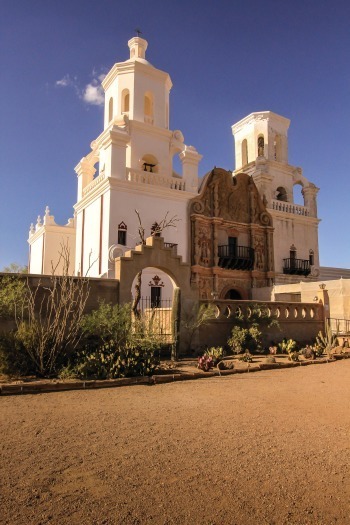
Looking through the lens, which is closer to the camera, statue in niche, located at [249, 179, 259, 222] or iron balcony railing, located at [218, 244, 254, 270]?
iron balcony railing, located at [218, 244, 254, 270]

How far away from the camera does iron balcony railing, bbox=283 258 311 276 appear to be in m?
29.6

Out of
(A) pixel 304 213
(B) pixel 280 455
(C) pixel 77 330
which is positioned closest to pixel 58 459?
(B) pixel 280 455

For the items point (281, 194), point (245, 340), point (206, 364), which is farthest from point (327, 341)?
point (281, 194)

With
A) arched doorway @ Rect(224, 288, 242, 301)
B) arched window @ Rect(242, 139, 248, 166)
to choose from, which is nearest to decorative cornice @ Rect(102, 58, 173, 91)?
arched window @ Rect(242, 139, 248, 166)

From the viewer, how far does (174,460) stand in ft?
13.6

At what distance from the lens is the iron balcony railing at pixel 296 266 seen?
2960cm

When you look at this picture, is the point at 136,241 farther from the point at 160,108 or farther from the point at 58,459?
the point at 58,459

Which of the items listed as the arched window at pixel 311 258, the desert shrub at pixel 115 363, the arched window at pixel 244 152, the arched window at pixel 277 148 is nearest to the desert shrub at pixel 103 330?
the desert shrub at pixel 115 363

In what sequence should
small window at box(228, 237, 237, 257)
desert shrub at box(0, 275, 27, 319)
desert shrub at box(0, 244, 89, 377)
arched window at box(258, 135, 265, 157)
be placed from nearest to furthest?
desert shrub at box(0, 244, 89, 377), desert shrub at box(0, 275, 27, 319), small window at box(228, 237, 237, 257), arched window at box(258, 135, 265, 157)

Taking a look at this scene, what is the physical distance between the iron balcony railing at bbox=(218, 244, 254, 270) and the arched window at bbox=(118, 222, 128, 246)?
6702 millimetres

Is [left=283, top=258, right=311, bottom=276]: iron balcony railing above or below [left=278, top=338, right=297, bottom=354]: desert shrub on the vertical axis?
above

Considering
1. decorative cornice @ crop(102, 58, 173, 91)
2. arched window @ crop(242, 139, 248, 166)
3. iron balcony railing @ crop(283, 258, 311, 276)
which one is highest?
decorative cornice @ crop(102, 58, 173, 91)

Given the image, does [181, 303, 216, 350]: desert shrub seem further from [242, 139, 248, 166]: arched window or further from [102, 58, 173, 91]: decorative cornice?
[242, 139, 248, 166]: arched window

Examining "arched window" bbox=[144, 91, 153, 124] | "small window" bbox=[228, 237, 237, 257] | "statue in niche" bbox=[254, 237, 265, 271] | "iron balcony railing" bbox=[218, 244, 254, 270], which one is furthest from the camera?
"arched window" bbox=[144, 91, 153, 124]
